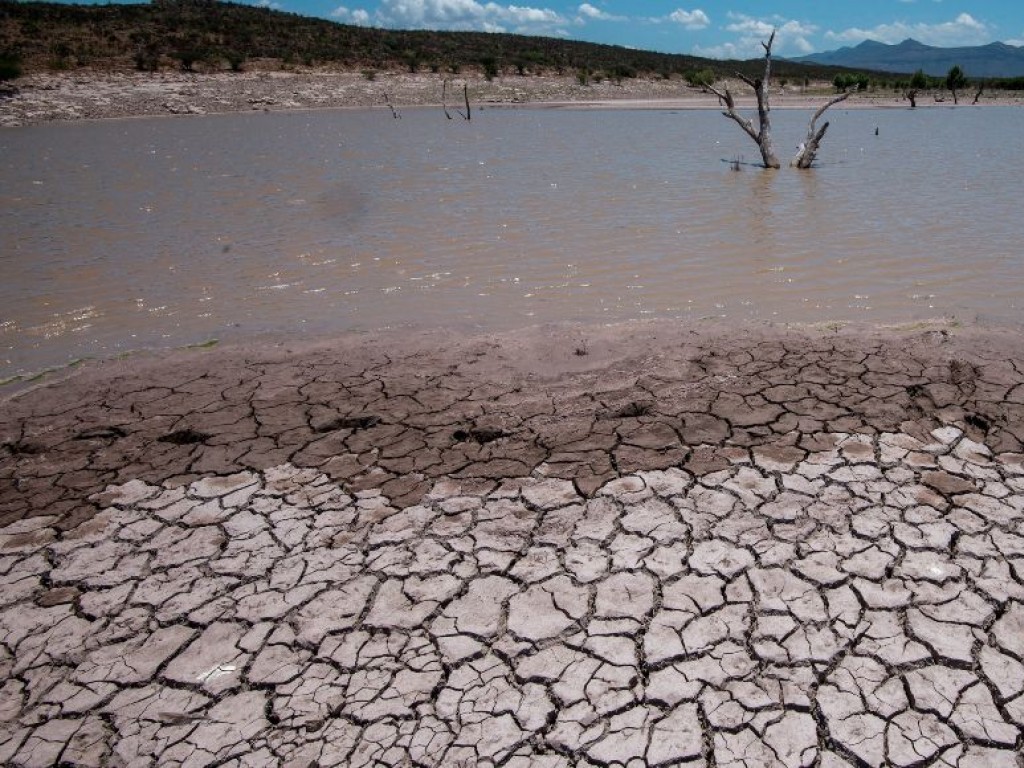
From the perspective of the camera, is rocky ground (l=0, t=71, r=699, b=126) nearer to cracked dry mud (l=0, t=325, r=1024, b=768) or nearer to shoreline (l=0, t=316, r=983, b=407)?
shoreline (l=0, t=316, r=983, b=407)

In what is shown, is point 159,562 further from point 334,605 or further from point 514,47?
point 514,47

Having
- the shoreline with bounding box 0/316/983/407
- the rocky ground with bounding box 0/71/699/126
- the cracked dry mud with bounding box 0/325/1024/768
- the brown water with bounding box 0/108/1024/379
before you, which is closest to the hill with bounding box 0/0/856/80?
the rocky ground with bounding box 0/71/699/126

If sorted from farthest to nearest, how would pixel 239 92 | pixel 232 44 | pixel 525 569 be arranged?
pixel 232 44 → pixel 239 92 → pixel 525 569

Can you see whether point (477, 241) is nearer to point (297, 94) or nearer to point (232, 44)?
point (297, 94)

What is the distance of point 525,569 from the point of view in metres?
2.91

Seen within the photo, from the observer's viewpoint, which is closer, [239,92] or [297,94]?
[239,92]

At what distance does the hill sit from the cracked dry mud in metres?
33.4

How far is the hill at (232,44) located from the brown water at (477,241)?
18935mm

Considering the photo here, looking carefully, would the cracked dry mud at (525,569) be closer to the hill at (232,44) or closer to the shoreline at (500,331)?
the shoreline at (500,331)

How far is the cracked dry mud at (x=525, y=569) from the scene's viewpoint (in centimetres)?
224

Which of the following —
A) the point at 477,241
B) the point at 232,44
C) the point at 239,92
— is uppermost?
the point at 232,44

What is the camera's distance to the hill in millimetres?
32094

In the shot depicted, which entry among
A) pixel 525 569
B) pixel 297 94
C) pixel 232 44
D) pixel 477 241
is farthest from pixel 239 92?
pixel 525 569

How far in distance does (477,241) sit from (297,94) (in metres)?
27.6
